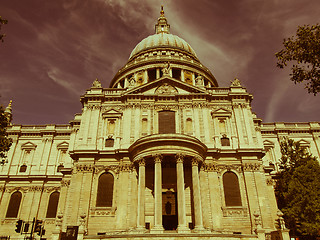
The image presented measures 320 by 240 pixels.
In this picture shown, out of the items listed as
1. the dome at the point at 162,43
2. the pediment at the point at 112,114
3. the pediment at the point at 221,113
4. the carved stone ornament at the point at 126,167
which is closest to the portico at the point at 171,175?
the carved stone ornament at the point at 126,167

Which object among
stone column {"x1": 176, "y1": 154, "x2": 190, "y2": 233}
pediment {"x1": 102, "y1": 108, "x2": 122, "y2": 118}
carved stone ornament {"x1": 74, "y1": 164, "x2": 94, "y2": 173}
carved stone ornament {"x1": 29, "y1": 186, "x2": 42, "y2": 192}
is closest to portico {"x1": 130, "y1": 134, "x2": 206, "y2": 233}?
stone column {"x1": 176, "y1": 154, "x2": 190, "y2": 233}

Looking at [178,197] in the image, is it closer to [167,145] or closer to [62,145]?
[167,145]

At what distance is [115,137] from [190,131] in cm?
891

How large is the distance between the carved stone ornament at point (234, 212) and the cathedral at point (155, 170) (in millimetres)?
96

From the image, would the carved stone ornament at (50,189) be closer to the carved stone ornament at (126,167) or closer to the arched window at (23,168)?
the arched window at (23,168)

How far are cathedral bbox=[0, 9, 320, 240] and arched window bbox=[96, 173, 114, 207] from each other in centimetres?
10

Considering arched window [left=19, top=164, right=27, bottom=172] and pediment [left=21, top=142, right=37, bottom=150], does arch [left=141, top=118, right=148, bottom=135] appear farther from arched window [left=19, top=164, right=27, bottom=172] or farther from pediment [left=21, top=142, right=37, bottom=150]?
arched window [left=19, top=164, right=27, bottom=172]

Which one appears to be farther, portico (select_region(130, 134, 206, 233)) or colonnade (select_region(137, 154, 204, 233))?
portico (select_region(130, 134, 206, 233))

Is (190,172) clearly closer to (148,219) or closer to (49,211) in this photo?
(148,219)

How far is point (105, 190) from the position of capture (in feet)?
85.1

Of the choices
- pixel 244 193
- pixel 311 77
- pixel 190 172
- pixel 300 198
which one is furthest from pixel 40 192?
pixel 311 77

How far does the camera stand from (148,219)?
2412 cm

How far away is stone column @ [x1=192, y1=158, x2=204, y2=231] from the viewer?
21.9 meters

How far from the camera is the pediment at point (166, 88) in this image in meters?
31.3
